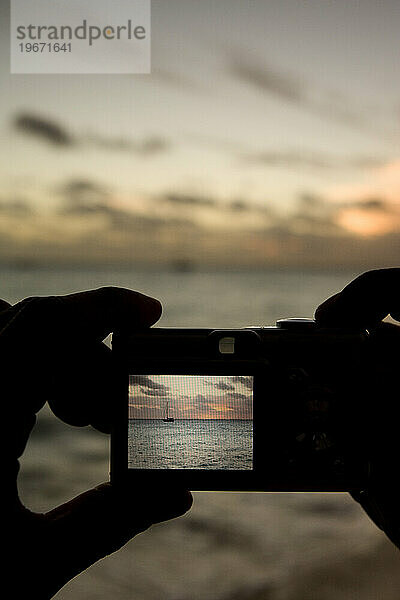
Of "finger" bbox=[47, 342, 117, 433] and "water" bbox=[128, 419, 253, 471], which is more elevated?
"finger" bbox=[47, 342, 117, 433]

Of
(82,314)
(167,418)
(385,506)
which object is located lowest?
(385,506)

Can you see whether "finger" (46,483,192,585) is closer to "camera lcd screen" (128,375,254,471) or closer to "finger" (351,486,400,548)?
"camera lcd screen" (128,375,254,471)

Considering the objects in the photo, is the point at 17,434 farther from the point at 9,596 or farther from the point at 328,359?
the point at 328,359

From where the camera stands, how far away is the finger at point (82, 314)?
67cm

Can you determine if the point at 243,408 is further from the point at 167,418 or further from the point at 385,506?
the point at 385,506

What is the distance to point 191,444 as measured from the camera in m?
0.74

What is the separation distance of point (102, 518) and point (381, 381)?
37 cm

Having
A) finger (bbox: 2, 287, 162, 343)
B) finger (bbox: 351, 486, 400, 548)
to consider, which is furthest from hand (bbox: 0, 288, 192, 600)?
finger (bbox: 351, 486, 400, 548)

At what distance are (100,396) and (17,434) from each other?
13 centimetres

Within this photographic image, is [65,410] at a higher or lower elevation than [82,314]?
lower

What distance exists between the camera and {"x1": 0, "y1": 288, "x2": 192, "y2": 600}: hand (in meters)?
0.66

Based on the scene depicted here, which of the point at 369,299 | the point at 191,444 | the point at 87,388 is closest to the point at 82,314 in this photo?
the point at 87,388

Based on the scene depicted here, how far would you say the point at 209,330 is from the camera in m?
0.74

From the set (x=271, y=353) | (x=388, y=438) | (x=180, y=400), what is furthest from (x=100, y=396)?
(x=388, y=438)
